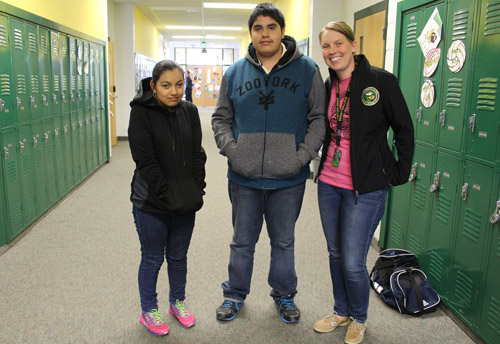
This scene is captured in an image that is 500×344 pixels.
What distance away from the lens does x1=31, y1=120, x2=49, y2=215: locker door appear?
407 centimetres

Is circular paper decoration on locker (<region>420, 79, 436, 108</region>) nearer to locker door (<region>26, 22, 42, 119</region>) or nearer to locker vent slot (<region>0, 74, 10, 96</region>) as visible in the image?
locker vent slot (<region>0, 74, 10, 96</region>)

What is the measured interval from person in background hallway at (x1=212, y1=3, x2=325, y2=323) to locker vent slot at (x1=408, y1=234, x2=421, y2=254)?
105 cm

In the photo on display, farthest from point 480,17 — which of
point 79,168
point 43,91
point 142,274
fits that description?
point 79,168

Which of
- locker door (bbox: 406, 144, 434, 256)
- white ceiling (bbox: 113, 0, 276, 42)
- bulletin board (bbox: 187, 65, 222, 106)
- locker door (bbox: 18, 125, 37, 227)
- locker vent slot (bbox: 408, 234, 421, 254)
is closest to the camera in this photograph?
locker door (bbox: 406, 144, 434, 256)

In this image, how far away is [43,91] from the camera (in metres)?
4.23

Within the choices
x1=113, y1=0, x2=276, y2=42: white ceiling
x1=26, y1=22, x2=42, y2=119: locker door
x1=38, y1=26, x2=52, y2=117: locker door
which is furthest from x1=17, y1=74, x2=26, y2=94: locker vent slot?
x1=113, y1=0, x2=276, y2=42: white ceiling

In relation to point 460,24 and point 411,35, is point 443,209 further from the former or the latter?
point 411,35

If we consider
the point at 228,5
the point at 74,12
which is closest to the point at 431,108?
the point at 74,12

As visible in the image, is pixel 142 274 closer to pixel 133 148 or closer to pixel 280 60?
pixel 133 148

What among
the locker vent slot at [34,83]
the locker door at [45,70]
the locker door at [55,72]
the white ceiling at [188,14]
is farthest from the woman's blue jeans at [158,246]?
the white ceiling at [188,14]

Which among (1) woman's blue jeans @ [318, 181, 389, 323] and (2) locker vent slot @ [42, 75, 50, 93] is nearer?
(1) woman's blue jeans @ [318, 181, 389, 323]

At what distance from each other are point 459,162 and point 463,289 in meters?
0.67

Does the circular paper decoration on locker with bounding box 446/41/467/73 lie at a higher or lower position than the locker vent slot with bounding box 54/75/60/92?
higher

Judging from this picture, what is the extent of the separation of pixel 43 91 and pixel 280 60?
9.65 feet
